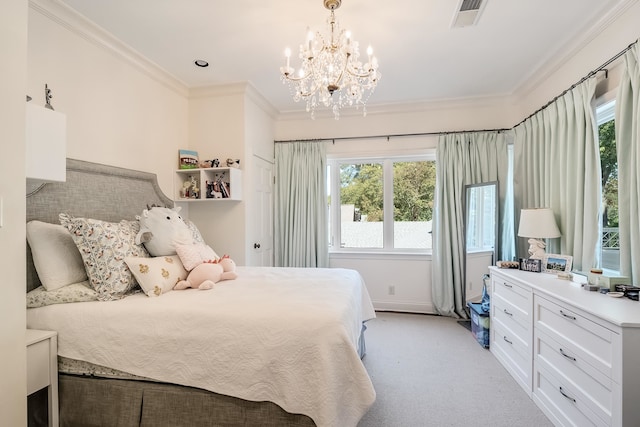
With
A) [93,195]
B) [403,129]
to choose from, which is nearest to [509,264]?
[403,129]

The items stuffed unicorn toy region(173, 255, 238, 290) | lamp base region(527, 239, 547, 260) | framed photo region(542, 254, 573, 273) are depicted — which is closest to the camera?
stuffed unicorn toy region(173, 255, 238, 290)

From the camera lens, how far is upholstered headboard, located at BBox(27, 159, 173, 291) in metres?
1.87

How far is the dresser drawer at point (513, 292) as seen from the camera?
214 centimetres

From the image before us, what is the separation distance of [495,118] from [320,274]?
2988mm

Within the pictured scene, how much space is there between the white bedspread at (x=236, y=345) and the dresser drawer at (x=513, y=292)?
1383 millimetres

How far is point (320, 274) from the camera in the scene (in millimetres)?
2424

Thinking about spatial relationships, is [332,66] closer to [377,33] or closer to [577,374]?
[377,33]

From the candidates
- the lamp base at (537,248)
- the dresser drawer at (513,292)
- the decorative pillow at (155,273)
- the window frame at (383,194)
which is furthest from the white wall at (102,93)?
the lamp base at (537,248)

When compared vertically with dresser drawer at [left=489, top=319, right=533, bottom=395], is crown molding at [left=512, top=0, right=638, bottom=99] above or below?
above

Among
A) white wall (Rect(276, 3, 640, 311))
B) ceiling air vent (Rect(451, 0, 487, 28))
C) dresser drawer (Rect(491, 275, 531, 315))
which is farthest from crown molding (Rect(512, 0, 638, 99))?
dresser drawer (Rect(491, 275, 531, 315))

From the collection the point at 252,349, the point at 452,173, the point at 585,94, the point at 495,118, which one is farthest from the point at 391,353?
the point at 495,118

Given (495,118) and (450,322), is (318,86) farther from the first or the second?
(450,322)

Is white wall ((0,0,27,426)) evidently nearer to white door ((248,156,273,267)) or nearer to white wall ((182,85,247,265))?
white wall ((182,85,247,265))

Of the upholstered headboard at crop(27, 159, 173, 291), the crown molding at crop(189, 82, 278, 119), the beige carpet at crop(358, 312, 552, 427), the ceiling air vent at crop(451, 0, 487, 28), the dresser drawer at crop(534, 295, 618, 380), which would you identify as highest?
the ceiling air vent at crop(451, 0, 487, 28)
